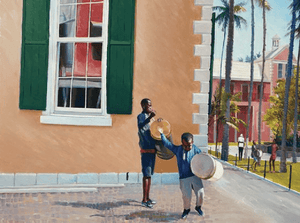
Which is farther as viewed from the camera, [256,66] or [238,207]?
[256,66]

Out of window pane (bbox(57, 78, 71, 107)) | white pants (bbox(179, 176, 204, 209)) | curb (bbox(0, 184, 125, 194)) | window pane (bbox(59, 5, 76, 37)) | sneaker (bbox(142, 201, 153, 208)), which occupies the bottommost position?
curb (bbox(0, 184, 125, 194))

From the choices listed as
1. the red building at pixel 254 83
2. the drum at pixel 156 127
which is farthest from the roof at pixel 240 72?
the drum at pixel 156 127

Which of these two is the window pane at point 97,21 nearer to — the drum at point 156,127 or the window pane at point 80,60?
the window pane at point 80,60

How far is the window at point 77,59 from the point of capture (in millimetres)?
6906

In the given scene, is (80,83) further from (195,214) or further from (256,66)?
(256,66)

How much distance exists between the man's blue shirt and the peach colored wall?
1.50m

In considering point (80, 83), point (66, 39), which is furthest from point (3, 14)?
point (80, 83)

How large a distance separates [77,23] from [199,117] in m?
3.02

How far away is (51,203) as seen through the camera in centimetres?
575

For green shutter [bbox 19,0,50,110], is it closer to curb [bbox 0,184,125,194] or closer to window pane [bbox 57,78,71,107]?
window pane [bbox 57,78,71,107]

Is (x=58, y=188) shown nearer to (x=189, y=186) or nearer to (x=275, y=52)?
(x=189, y=186)

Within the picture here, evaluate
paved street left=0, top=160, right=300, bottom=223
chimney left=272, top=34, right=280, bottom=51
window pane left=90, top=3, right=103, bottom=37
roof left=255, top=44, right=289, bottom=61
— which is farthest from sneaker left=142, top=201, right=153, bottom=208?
chimney left=272, top=34, right=280, bottom=51

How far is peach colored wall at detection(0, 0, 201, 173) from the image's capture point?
6.96 meters

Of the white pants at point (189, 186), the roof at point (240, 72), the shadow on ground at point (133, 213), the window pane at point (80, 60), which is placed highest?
the roof at point (240, 72)
